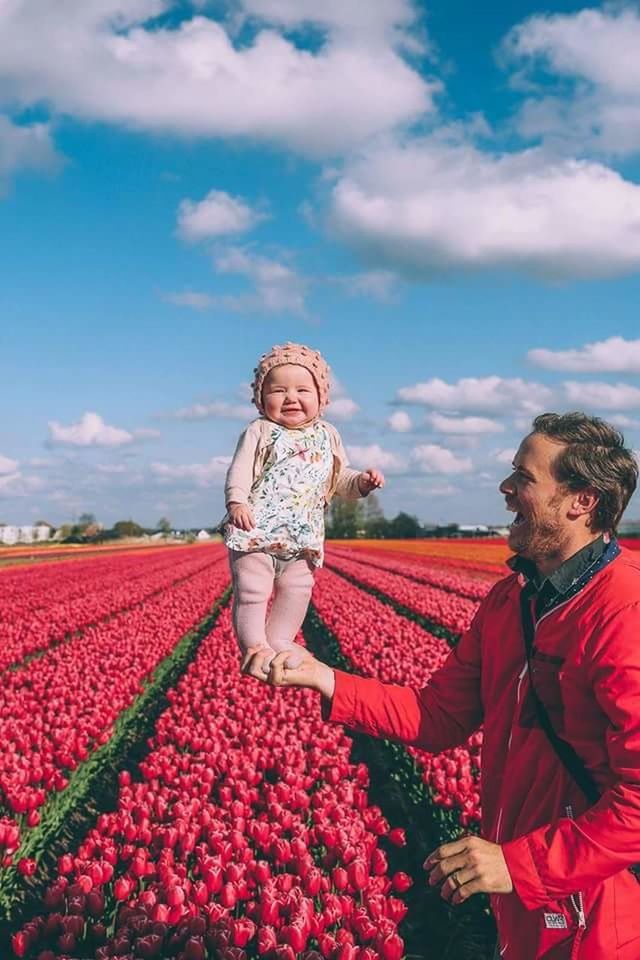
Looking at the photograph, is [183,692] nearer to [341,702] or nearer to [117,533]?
[341,702]

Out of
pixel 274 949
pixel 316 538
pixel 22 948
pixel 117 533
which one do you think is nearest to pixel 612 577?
pixel 316 538

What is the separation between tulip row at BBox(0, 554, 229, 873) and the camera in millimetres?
5461

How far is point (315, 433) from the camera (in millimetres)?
2025

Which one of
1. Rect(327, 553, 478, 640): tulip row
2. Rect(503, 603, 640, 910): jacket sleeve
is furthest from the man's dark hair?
Rect(327, 553, 478, 640): tulip row

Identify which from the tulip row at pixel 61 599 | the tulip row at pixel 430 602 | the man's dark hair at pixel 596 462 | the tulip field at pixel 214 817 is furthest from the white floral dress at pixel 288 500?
the tulip row at pixel 61 599

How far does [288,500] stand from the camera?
1956 millimetres

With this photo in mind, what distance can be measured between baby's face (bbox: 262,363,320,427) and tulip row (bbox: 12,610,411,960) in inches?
96.2

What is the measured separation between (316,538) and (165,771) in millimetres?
4297

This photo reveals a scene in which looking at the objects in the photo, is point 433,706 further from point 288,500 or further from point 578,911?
point 288,500

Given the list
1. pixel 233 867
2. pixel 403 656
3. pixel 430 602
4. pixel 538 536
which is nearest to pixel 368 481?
pixel 538 536

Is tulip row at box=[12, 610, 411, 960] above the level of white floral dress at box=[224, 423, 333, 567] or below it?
below

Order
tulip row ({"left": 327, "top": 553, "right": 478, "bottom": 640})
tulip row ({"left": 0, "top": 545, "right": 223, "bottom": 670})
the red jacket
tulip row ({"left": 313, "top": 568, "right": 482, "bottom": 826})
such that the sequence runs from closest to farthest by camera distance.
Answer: the red jacket < tulip row ({"left": 313, "top": 568, "right": 482, "bottom": 826}) < tulip row ({"left": 0, "top": 545, "right": 223, "bottom": 670}) < tulip row ({"left": 327, "top": 553, "right": 478, "bottom": 640})

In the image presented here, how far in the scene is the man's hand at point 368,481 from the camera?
2.12 metres

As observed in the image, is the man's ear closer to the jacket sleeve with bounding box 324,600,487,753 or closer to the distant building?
the jacket sleeve with bounding box 324,600,487,753
